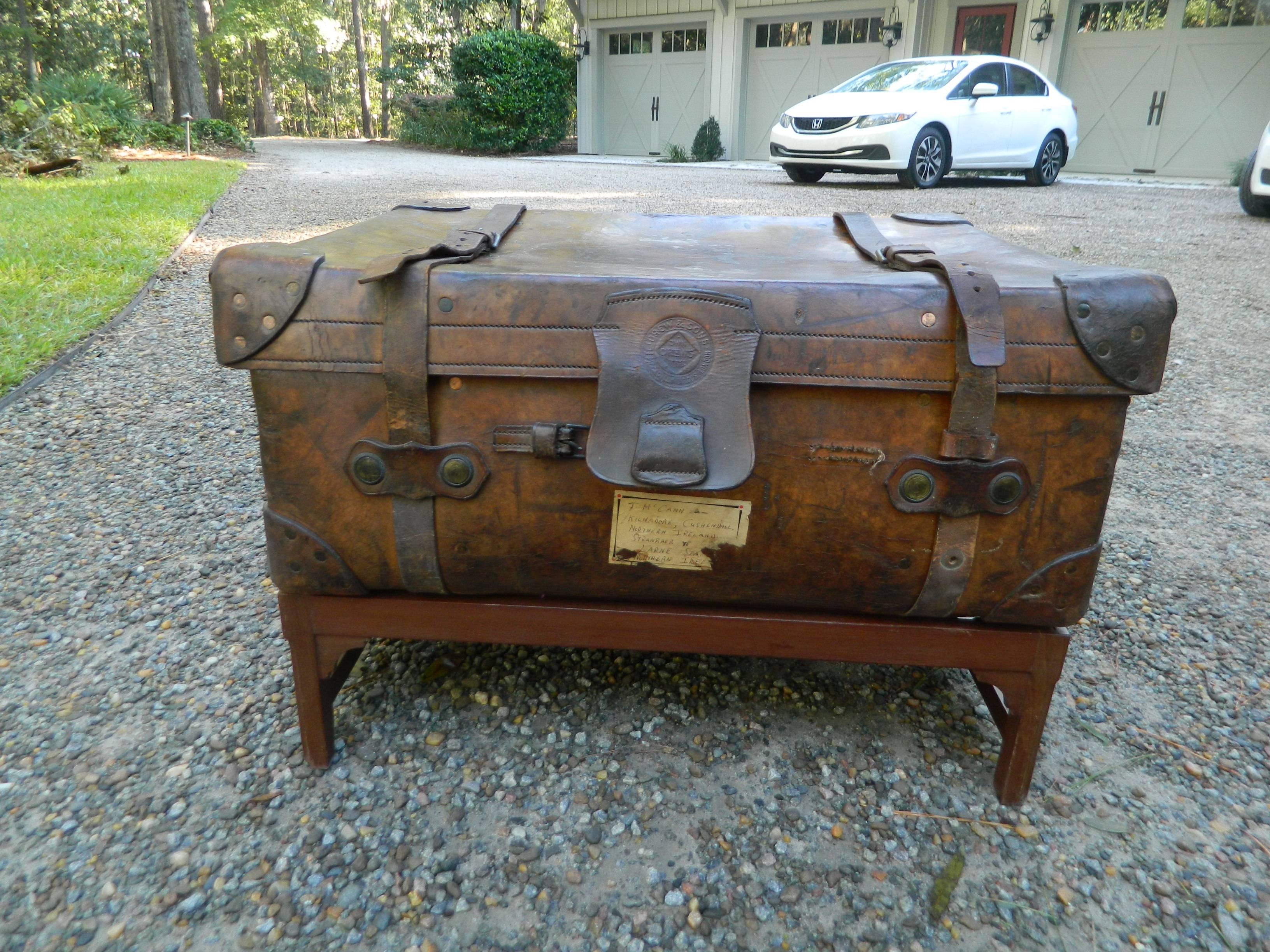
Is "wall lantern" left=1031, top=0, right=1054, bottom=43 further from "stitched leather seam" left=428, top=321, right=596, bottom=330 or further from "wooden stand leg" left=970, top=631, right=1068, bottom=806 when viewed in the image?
"stitched leather seam" left=428, top=321, right=596, bottom=330

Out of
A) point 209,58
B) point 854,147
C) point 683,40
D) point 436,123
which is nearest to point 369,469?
point 854,147

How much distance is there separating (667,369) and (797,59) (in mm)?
14754

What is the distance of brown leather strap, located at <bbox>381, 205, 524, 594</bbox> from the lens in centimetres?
133

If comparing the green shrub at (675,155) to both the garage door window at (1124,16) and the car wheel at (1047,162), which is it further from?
the car wheel at (1047,162)

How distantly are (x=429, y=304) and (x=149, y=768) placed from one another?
101 centimetres

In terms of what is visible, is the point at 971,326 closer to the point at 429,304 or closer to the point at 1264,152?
the point at 429,304

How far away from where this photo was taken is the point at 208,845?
1414mm

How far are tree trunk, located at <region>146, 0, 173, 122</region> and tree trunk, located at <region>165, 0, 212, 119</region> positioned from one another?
4.04 ft

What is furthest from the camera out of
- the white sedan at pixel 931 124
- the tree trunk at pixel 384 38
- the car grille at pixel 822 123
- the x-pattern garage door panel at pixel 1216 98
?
the tree trunk at pixel 384 38

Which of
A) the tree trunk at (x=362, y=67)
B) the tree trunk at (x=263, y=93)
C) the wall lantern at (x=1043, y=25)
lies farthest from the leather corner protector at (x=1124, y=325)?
the tree trunk at (x=263, y=93)

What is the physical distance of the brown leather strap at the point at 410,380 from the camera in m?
Result: 1.33

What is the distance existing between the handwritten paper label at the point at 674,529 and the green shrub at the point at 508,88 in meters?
16.7

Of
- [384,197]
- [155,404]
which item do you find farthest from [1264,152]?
[155,404]

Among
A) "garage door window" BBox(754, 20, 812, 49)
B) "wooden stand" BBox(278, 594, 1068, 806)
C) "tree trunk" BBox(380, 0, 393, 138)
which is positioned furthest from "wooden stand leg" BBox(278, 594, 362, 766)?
"tree trunk" BBox(380, 0, 393, 138)
